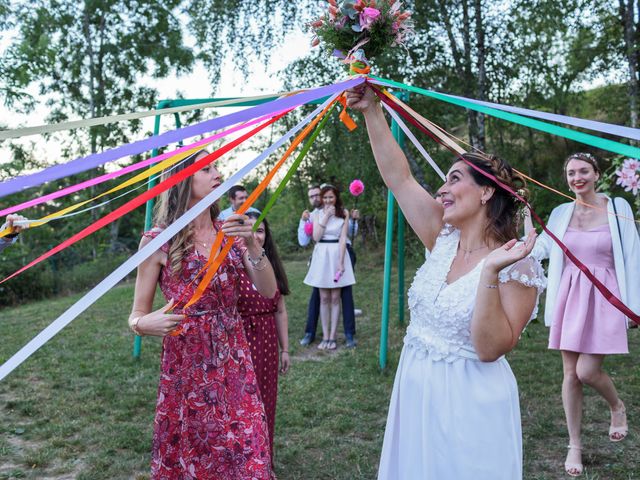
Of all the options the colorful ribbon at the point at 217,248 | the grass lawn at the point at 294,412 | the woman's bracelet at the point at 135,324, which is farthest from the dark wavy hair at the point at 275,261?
the woman's bracelet at the point at 135,324

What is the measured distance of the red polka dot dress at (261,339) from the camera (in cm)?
338

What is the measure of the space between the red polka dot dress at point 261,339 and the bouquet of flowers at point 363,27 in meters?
1.48

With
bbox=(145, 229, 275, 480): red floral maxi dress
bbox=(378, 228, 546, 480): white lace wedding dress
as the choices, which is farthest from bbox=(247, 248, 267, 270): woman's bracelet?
bbox=(378, 228, 546, 480): white lace wedding dress

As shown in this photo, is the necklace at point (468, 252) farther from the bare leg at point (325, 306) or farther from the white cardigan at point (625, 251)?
A: the bare leg at point (325, 306)

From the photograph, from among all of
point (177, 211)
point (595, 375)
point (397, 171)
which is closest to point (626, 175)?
point (595, 375)

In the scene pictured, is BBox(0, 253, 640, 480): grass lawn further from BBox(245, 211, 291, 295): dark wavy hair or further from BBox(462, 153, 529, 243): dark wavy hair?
BBox(462, 153, 529, 243): dark wavy hair

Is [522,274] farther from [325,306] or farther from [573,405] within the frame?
[325,306]

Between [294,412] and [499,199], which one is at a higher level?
[499,199]

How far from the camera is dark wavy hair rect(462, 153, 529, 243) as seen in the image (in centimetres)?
225

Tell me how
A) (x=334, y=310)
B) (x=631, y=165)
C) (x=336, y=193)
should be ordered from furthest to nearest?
1. (x=336, y=193)
2. (x=334, y=310)
3. (x=631, y=165)

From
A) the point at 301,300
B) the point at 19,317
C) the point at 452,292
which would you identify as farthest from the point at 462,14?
the point at 19,317

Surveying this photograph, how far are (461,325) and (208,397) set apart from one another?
1.13 m

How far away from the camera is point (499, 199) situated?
228 centimetres

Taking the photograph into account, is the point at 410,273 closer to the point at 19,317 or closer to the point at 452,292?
the point at 19,317
